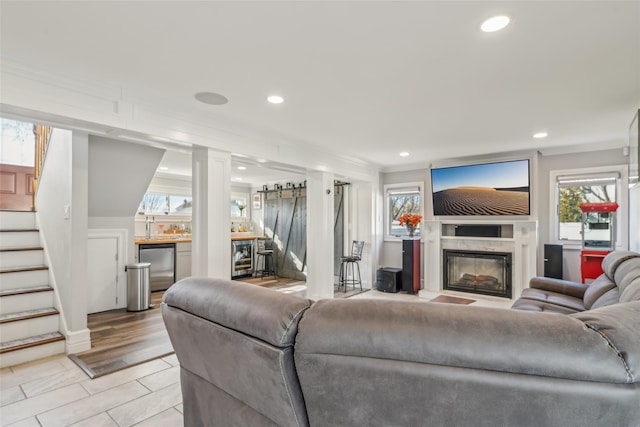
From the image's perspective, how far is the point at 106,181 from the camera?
3979mm

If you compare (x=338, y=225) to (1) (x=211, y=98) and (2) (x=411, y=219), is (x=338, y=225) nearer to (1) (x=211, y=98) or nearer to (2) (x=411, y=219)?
(2) (x=411, y=219)

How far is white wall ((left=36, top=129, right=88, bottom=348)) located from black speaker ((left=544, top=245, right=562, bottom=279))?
5746mm

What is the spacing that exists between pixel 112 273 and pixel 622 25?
5516 millimetres

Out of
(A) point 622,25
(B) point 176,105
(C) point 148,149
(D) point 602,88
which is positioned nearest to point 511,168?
(D) point 602,88

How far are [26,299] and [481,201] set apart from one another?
5913 millimetres

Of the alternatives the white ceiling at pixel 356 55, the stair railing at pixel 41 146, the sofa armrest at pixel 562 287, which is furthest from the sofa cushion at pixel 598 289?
the stair railing at pixel 41 146

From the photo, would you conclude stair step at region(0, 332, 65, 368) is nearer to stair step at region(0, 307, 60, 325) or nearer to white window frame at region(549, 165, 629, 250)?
stair step at region(0, 307, 60, 325)

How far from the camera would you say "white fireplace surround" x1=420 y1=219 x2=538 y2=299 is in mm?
4918

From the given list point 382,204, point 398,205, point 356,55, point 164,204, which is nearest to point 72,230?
point 356,55

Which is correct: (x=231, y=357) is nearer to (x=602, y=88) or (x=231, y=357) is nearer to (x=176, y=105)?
(x=176, y=105)

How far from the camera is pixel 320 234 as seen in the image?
507cm

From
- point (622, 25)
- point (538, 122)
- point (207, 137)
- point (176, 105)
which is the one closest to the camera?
point (622, 25)

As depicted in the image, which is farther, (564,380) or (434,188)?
(434,188)

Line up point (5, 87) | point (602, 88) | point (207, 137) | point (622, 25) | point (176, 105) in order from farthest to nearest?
1. point (207, 137)
2. point (176, 105)
3. point (602, 88)
4. point (5, 87)
5. point (622, 25)
